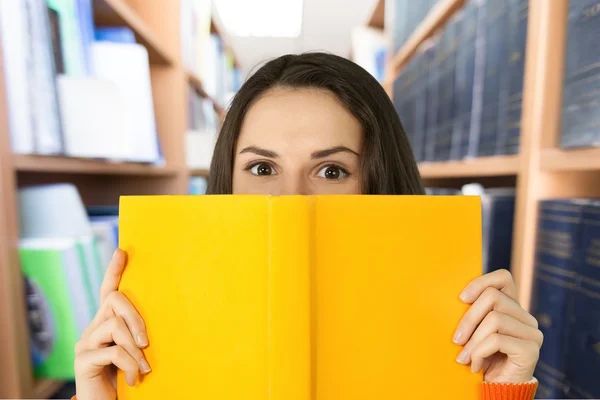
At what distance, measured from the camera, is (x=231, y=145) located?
859 millimetres

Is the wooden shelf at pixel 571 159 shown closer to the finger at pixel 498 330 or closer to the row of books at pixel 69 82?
the finger at pixel 498 330

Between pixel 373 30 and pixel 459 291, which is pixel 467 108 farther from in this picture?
pixel 373 30

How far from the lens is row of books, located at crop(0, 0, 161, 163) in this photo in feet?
1.94

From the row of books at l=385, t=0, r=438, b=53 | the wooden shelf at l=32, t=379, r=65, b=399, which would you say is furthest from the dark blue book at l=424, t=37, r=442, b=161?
the wooden shelf at l=32, t=379, r=65, b=399

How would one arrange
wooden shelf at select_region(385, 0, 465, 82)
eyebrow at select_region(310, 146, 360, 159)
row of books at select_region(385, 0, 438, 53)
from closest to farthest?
1. eyebrow at select_region(310, 146, 360, 159)
2. wooden shelf at select_region(385, 0, 465, 82)
3. row of books at select_region(385, 0, 438, 53)

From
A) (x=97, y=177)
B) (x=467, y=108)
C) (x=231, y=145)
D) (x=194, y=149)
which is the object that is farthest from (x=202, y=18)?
(x=467, y=108)

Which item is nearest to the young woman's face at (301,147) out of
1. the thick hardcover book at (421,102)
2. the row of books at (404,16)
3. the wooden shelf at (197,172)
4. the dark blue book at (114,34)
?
the dark blue book at (114,34)

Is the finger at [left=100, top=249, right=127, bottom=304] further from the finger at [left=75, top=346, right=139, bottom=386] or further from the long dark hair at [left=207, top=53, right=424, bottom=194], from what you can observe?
the long dark hair at [left=207, top=53, right=424, bottom=194]

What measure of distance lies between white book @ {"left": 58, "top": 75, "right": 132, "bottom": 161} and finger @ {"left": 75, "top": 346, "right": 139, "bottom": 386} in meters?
0.45

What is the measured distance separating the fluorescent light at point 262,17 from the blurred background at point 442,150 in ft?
6.70

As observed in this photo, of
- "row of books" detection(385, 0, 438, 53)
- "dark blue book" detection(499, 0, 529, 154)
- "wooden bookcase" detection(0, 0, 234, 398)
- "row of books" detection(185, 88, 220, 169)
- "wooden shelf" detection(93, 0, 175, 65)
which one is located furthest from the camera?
"row of books" detection(185, 88, 220, 169)

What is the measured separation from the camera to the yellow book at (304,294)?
0.35 m

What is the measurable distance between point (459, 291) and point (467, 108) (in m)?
0.78

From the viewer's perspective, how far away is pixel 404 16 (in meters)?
1.70
